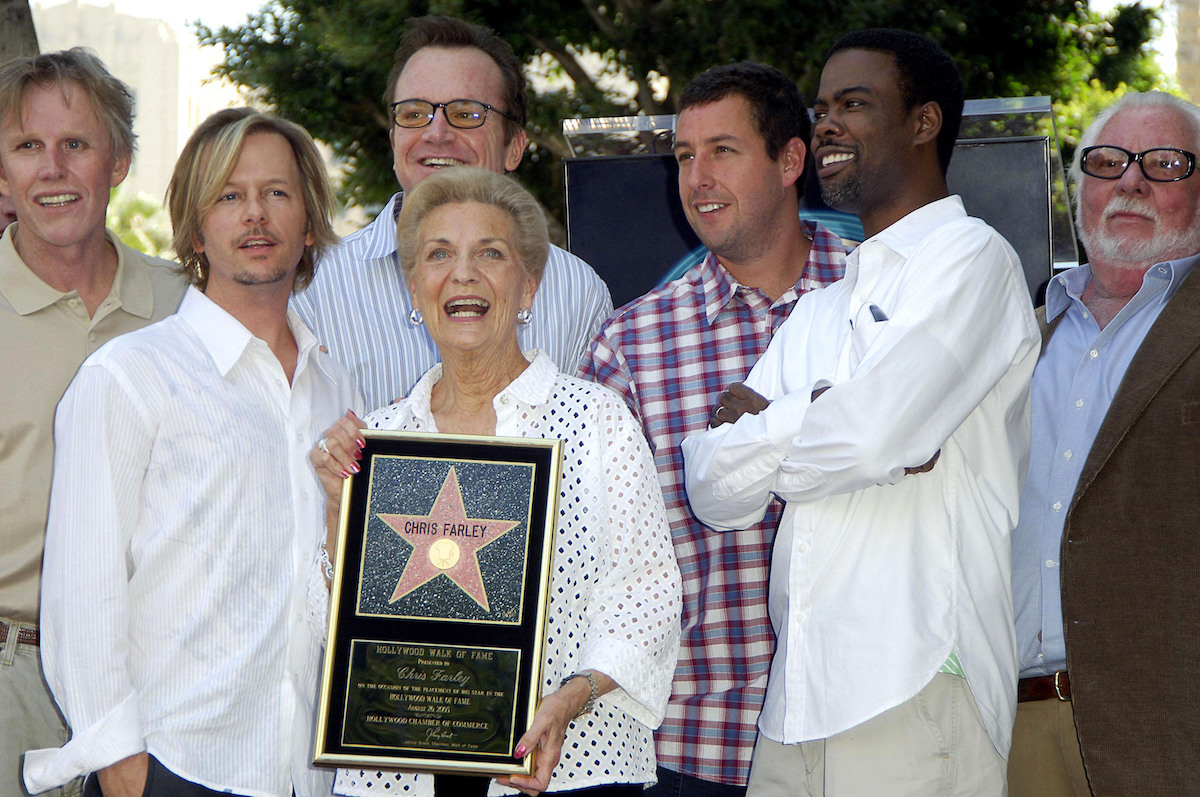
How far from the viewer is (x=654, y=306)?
12.8 ft

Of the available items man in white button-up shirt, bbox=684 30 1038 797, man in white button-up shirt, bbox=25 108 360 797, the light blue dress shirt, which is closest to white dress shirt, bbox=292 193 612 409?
man in white button-up shirt, bbox=25 108 360 797

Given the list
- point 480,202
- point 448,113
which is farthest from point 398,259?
point 480,202

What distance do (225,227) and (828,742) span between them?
6.60 feet

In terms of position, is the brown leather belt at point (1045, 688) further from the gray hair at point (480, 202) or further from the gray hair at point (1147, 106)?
the gray hair at point (480, 202)

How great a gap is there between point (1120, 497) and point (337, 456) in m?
2.07

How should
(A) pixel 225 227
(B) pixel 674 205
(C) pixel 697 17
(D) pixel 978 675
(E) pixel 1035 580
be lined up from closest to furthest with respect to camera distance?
(D) pixel 978 675
(A) pixel 225 227
(E) pixel 1035 580
(B) pixel 674 205
(C) pixel 697 17

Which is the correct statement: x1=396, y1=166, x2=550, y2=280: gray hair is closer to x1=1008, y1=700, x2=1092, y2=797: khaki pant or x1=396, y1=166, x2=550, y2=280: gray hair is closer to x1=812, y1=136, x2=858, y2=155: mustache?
x1=812, y1=136, x2=858, y2=155: mustache

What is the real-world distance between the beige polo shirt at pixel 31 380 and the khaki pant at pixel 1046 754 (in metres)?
2.85

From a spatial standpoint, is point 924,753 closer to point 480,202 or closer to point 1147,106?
point 480,202

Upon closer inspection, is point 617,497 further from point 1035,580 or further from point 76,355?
point 76,355

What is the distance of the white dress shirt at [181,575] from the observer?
9.12 feet

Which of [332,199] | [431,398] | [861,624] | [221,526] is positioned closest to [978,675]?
[861,624]

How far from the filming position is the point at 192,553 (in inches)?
113

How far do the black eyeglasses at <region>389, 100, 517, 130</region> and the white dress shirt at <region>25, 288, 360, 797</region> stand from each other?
1.55 metres
